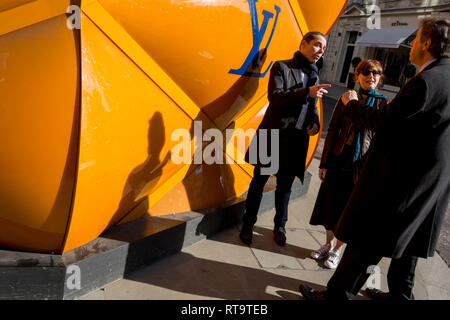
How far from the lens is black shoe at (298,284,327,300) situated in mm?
2309

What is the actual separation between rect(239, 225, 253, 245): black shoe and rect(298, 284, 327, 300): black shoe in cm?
67

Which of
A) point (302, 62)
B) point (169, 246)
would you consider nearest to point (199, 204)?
point (169, 246)

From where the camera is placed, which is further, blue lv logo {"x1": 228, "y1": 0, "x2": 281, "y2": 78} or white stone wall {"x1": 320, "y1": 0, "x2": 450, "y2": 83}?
white stone wall {"x1": 320, "y1": 0, "x2": 450, "y2": 83}

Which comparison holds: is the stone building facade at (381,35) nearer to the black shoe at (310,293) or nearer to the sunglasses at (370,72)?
the sunglasses at (370,72)

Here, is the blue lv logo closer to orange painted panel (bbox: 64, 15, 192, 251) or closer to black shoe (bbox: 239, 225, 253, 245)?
orange painted panel (bbox: 64, 15, 192, 251)

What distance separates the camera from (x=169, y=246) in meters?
2.64

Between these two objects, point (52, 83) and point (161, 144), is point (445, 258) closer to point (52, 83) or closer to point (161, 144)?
point (161, 144)

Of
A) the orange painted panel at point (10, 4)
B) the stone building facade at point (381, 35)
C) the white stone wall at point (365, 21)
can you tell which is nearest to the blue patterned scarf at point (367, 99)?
the orange painted panel at point (10, 4)

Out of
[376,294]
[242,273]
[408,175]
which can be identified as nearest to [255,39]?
[408,175]

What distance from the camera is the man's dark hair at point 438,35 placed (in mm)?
1812

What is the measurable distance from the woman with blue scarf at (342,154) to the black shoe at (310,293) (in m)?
0.55

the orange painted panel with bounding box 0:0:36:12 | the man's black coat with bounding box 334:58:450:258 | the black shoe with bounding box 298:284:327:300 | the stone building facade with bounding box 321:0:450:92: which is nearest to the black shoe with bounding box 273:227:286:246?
the black shoe with bounding box 298:284:327:300

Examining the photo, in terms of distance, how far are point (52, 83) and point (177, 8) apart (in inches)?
34.8

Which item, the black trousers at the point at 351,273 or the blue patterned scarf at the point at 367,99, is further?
the blue patterned scarf at the point at 367,99
